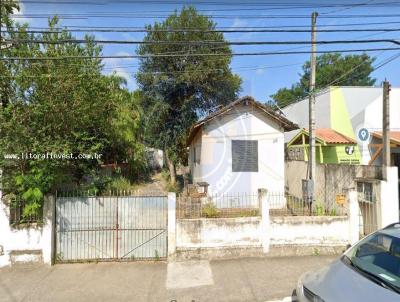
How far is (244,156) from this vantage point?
12.8 metres

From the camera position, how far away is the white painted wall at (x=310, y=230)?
319 inches

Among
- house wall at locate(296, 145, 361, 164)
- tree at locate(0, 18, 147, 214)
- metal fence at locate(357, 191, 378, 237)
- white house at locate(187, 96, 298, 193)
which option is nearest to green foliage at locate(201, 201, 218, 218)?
Answer: tree at locate(0, 18, 147, 214)

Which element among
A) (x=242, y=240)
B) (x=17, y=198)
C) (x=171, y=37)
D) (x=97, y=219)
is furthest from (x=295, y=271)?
(x=171, y=37)

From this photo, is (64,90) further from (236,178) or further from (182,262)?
(236,178)

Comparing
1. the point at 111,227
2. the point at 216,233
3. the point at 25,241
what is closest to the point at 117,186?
the point at 111,227

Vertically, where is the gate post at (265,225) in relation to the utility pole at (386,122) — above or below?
below

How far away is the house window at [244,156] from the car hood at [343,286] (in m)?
8.22

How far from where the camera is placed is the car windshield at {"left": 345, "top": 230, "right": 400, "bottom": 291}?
3963mm

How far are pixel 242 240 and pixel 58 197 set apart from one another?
15.5ft

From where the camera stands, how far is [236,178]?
41.7 feet

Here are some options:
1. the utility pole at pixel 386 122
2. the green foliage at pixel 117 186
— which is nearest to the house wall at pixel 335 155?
the utility pole at pixel 386 122

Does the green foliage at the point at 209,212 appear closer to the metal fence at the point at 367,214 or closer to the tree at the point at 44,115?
the tree at the point at 44,115

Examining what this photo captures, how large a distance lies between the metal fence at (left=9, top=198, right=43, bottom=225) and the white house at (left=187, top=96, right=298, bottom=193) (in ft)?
21.8

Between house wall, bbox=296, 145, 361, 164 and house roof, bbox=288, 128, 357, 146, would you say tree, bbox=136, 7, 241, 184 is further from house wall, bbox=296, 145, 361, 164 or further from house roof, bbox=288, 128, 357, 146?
house wall, bbox=296, 145, 361, 164
